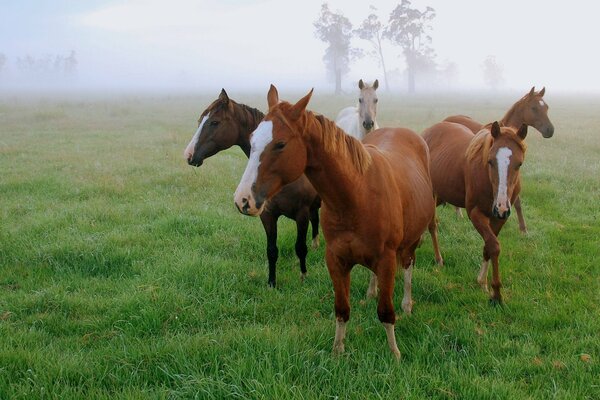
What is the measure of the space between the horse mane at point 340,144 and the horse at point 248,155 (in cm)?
187

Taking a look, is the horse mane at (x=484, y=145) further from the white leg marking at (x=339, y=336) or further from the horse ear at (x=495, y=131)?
the white leg marking at (x=339, y=336)

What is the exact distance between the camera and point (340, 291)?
3.55 m

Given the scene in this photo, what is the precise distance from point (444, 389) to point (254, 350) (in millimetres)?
1431

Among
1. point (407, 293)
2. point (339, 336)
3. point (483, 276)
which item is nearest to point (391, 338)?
point (339, 336)

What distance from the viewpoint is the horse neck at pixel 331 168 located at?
9.56ft

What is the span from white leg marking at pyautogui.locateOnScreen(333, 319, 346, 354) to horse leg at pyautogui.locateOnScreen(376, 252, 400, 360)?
34 cm

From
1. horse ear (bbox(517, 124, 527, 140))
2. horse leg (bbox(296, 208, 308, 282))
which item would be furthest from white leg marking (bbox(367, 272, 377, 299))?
horse ear (bbox(517, 124, 527, 140))

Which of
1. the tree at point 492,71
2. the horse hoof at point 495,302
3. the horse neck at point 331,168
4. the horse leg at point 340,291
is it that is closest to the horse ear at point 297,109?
the horse neck at point 331,168

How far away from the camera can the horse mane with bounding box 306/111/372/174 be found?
9.61ft

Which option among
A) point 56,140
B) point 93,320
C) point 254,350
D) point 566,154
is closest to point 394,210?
Answer: point 254,350

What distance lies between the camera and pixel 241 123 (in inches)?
212

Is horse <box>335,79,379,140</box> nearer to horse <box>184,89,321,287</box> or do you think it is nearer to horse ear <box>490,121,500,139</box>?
horse <box>184,89,321,287</box>

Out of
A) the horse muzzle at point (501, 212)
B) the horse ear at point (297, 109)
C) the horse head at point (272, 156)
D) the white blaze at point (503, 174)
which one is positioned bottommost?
the horse muzzle at point (501, 212)

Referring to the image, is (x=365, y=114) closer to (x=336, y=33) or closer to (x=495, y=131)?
(x=495, y=131)
